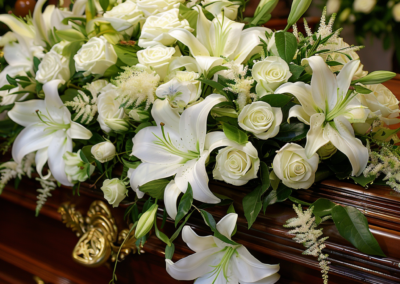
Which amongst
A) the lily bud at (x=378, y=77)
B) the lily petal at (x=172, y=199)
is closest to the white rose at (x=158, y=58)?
the lily petal at (x=172, y=199)

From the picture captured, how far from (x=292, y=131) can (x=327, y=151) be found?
6 cm

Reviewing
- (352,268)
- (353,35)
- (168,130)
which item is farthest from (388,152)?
(353,35)

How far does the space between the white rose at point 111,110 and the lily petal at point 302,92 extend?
0.92ft

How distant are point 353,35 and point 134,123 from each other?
1349mm

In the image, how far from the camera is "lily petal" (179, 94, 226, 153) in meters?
0.52

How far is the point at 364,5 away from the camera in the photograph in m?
1.47

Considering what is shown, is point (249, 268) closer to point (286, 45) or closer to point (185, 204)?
point (185, 204)

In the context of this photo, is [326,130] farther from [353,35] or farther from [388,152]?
[353,35]

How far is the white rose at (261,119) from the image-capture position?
49 cm

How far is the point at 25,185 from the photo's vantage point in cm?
96

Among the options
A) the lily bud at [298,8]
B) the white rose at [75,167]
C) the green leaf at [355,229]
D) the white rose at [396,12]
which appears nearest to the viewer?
the green leaf at [355,229]

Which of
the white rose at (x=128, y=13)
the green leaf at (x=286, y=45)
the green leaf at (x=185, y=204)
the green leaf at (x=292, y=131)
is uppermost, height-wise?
the green leaf at (x=286, y=45)

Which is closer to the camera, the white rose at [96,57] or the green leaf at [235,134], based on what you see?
the green leaf at [235,134]

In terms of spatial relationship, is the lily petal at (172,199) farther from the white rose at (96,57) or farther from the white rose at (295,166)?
the white rose at (96,57)
